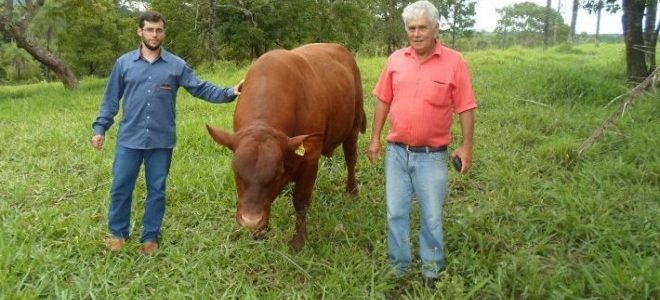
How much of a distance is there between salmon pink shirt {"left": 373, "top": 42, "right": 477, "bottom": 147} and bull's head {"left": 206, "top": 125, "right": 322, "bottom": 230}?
0.59 meters

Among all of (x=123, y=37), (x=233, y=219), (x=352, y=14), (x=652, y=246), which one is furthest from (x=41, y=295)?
(x=123, y=37)

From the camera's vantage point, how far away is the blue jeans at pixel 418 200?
313 cm

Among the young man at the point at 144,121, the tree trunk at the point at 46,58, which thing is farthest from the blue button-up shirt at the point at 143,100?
Result: the tree trunk at the point at 46,58

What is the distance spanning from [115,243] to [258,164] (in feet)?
4.95

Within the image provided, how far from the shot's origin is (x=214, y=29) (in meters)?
17.9

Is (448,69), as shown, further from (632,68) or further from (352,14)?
(352,14)

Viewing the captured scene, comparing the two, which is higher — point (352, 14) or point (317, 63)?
point (352, 14)

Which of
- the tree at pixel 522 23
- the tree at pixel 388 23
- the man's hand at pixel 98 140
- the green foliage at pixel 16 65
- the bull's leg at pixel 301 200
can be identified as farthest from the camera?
the tree at pixel 522 23

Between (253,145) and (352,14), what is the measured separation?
81.2 ft

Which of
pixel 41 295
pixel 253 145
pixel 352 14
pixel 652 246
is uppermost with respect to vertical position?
pixel 352 14

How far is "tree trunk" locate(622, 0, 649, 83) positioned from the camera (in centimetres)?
834

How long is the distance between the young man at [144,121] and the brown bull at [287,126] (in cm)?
53

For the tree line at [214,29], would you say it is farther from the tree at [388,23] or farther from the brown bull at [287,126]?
the brown bull at [287,126]

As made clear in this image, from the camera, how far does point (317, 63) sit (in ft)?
14.6
